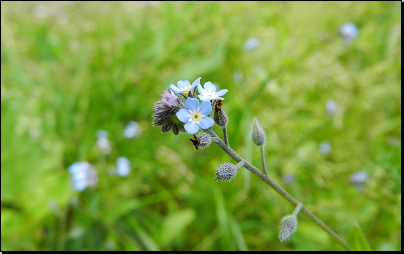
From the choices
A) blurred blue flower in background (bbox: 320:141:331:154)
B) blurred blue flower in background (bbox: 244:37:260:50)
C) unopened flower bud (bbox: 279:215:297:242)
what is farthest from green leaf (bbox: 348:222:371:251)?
blurred blue flower in background (bbox: 244:37:260:50)

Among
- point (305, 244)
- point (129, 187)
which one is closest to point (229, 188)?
point (305, 244)

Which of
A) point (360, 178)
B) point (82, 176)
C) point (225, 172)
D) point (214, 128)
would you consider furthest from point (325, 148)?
point (82, 176)

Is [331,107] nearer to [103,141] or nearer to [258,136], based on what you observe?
[258,136]

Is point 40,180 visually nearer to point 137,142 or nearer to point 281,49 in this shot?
point 137,142

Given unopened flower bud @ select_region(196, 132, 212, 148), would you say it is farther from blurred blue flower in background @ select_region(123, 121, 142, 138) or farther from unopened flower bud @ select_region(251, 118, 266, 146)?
blurred blue flower in background @ select_region(123, 121, 142, 138)

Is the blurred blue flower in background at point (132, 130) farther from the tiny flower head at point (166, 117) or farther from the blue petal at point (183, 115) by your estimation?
the blue petal at point (183, 115)

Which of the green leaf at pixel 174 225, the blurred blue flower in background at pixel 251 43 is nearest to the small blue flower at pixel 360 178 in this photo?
the green leaf at pixel 174 225
